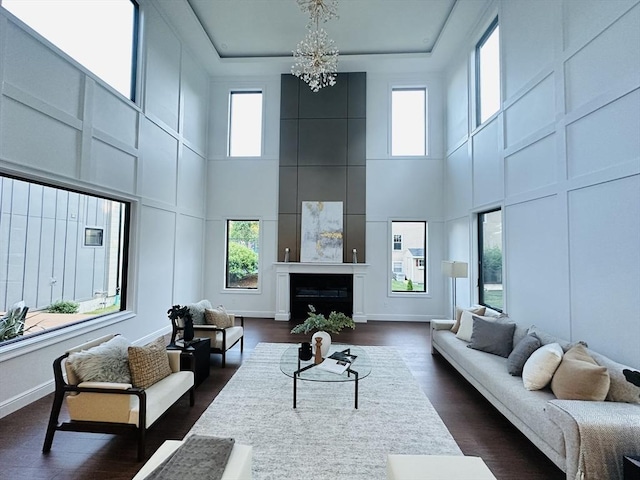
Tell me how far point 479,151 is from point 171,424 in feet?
19.5

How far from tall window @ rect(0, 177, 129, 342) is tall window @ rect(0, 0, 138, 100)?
170cm

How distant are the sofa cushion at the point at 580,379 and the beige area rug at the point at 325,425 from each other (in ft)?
3.15

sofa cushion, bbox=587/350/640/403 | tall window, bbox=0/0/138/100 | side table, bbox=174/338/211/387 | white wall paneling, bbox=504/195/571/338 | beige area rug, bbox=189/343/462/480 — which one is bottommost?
beige area rug, bbox=189/343/462/480

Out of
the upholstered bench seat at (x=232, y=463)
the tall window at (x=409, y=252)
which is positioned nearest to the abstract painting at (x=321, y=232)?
the tall window at (x=409, y=252)

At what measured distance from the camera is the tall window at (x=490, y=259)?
4.87m

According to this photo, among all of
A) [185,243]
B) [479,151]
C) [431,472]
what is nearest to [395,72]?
[479,151]

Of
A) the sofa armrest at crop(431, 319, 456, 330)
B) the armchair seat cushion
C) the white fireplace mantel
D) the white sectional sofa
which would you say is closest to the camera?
the white sectional sofa

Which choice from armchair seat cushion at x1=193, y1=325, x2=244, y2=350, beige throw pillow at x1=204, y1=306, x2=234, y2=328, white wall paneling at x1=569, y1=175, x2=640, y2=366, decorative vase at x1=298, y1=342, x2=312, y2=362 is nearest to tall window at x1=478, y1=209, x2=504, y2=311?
white wall paneling at x1=569, y1=175, x2=640, y2=366

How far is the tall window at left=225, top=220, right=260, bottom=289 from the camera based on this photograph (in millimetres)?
7488

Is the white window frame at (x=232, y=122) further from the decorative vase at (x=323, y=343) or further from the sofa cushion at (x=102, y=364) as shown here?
the sofa cushion at (x=102, y=364)

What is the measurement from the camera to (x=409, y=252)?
7.32 metres

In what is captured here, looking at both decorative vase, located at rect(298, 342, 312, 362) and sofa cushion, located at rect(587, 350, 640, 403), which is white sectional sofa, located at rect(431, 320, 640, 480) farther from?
decorative vase, located at rect(298, 342, 312, 362)

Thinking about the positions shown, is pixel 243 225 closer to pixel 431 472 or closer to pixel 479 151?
pixel 479 151

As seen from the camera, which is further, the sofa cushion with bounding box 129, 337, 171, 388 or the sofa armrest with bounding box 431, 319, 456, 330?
the sofa armrest with bounding box 431, 319, 456, 330
